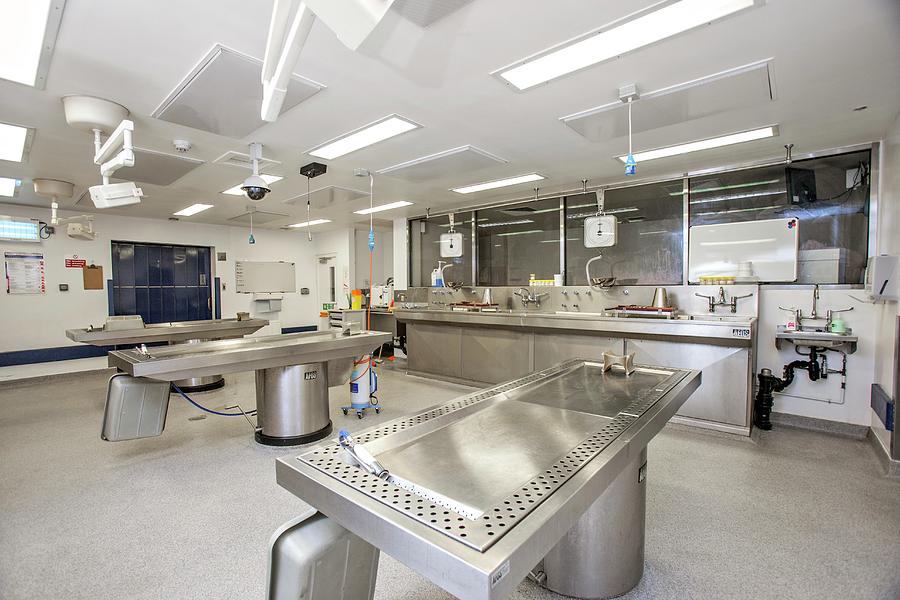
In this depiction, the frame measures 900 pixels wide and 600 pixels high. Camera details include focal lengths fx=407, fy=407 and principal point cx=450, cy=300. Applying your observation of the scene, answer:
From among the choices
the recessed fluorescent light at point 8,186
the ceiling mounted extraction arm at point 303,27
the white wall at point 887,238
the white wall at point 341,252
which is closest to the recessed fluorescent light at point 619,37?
the ceiling mounted extraction arm at point 303,27

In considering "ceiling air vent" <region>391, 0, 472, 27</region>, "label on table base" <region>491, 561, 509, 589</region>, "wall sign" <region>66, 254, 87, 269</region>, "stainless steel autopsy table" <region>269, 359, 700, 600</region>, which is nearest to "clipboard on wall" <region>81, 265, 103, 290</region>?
"wall sign" <region>66, 254, 87, 269</region>

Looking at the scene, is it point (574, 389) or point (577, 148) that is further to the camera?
point (577, 148)

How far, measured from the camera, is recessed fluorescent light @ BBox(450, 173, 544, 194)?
449cm

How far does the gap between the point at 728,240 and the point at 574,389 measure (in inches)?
133

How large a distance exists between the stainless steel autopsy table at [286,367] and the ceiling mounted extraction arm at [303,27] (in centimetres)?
210

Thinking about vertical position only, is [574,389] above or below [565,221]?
below

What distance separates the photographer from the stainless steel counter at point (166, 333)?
3.92m

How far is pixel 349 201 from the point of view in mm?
5602

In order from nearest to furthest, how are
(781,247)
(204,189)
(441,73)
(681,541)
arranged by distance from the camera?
(681,541) → (441,73) → (781,247) → (204,189)

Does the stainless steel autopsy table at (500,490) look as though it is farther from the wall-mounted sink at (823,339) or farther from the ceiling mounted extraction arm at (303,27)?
the wall-mounted sink at (823,339)

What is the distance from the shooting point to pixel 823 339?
11.0 ft

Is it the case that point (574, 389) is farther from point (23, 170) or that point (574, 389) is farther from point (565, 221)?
point (23, 170)

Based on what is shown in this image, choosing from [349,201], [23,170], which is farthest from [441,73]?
[23,170]

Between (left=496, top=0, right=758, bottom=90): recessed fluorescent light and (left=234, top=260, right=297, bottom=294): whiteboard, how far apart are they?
7061mm
